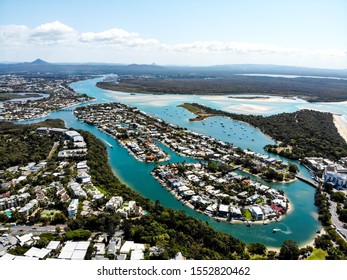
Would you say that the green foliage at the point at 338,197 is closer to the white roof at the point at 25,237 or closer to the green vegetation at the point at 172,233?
the green vegetation at the point at 172,233

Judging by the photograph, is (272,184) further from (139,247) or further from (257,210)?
(139,247)

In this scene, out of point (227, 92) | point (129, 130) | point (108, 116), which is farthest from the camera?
point (227, 92)

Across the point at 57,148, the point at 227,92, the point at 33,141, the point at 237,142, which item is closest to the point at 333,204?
the point at 237,142

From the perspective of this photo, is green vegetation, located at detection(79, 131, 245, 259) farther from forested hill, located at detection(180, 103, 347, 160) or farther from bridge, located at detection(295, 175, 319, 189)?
forested hill, located at detection(180, 103, 347, 160)

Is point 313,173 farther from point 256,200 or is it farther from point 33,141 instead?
point 33,141

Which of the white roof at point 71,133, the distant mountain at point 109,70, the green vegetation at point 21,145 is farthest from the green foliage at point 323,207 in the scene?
the distant mountain at point 109,70

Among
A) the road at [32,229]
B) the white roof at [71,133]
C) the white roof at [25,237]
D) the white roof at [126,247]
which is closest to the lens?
the white roof at [126,247]

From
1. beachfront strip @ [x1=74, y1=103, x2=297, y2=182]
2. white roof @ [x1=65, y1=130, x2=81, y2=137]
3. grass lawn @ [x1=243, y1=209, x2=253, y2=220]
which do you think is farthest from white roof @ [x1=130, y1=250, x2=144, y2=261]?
white roof @ [x1=65, y1=130, x2=81, y2=137]
